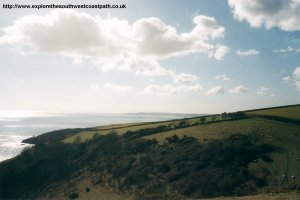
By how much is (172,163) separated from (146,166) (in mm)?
5735

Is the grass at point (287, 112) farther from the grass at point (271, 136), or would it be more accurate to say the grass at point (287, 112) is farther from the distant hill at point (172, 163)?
the grass at point (271, 136)

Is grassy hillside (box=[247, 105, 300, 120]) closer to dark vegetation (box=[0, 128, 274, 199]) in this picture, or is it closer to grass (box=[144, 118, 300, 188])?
grass (box=[144, 118, 300, 188])

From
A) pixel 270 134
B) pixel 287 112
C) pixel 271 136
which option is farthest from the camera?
pixel 287 112

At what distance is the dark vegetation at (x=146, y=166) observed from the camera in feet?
172

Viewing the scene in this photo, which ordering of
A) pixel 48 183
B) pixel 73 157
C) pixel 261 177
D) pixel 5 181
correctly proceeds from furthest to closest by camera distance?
pixel 73 157 < pixel 5 181 < pixel 48 183 < pixel 261 177

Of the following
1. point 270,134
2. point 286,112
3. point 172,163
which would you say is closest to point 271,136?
point 270,134

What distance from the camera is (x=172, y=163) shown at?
6350 cm

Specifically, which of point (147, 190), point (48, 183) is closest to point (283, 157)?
point (147, 190)

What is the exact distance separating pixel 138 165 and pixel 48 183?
21.2m

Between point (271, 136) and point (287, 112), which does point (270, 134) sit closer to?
point (271, 136)

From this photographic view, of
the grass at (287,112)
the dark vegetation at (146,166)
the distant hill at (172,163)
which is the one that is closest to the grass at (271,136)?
the distant hill at (172,163)

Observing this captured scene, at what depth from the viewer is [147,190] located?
54000 mm

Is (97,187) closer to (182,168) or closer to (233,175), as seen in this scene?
(182,168)

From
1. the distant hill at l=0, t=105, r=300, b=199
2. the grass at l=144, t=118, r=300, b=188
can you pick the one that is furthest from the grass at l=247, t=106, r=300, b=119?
the grass at l=144, t=118, r=300, b=188
